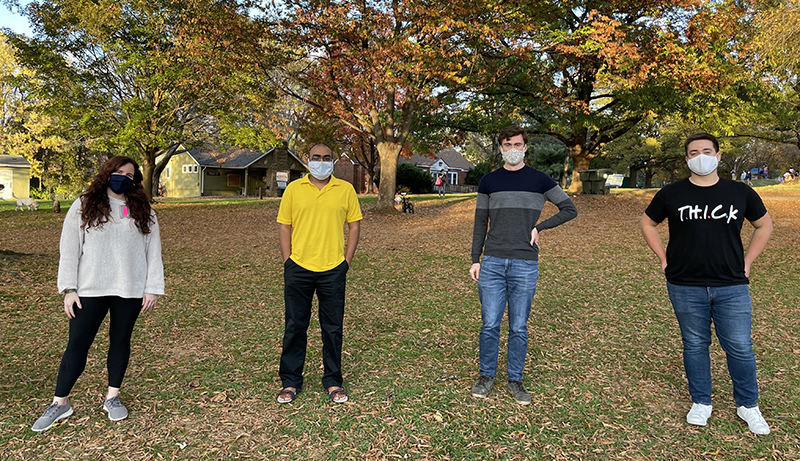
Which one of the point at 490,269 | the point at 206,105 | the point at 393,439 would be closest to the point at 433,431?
the point at 393,439

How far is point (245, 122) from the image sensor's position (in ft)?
85.5

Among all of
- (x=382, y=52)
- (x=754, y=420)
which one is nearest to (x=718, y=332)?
(x=754, y=420)

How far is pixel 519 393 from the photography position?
13.9 feet

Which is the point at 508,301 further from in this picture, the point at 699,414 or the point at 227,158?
the point at 227,158

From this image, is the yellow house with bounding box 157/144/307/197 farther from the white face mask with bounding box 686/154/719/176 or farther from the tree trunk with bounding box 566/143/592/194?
the white face mask with bounding box 686/154/719/176

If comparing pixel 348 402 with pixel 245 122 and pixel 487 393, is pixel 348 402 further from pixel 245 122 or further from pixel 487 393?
pixel 245 122

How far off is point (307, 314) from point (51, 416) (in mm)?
1877

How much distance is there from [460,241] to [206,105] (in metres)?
16.6

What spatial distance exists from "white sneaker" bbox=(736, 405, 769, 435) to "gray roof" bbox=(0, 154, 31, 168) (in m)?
41.8

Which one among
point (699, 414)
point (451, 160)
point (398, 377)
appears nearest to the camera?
point (699, 414)

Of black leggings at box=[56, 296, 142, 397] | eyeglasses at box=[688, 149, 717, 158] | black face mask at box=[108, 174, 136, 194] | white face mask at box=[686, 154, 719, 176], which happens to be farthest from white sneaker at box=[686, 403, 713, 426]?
black face mask at box=[108, 174, 136, 194]

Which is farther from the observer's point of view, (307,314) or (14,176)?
(14,176)

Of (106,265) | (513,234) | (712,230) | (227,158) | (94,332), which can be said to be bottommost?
(94,332)

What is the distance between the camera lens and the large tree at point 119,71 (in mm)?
20922
